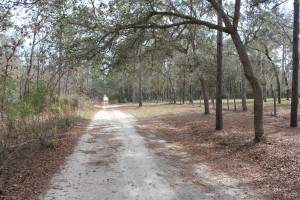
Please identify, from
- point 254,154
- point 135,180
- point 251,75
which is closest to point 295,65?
point 251,75

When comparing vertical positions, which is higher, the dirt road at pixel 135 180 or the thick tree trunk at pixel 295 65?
the thick tree trunk at pixel 295 65

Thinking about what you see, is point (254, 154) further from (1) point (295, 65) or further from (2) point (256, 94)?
(1) point (295, 65)

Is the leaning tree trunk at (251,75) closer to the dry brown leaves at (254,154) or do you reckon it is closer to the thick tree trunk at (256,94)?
the thick tree trunk at (256,94)

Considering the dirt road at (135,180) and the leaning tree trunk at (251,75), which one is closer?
the dirt road at (135,180)

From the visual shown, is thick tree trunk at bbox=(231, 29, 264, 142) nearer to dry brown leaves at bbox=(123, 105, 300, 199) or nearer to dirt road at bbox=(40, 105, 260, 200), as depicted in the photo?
dry brown leaves at bbox=(123, 105, 300, 199)

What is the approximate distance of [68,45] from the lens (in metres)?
10.8

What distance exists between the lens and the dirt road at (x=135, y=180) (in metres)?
6.50

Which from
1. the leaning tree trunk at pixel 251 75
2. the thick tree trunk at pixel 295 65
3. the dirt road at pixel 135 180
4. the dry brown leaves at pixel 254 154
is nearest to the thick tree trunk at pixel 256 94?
the leaning tree trunk at pixel 251 75

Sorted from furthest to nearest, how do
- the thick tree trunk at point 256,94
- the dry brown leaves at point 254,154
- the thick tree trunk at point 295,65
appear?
the thick tree trunk at point 295,65 → the thick tree trunk at point 256,94 → the dry brown leaves at point 254,154

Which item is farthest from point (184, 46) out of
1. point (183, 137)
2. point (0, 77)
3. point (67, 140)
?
point (0, 77)

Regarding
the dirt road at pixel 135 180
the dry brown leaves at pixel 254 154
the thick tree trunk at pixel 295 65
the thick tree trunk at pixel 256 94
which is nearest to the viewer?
the dirt road at pixel 135 180

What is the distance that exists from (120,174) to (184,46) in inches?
645

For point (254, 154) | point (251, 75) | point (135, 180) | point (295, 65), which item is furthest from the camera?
point (295, 65)

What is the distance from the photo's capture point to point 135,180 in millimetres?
7453
